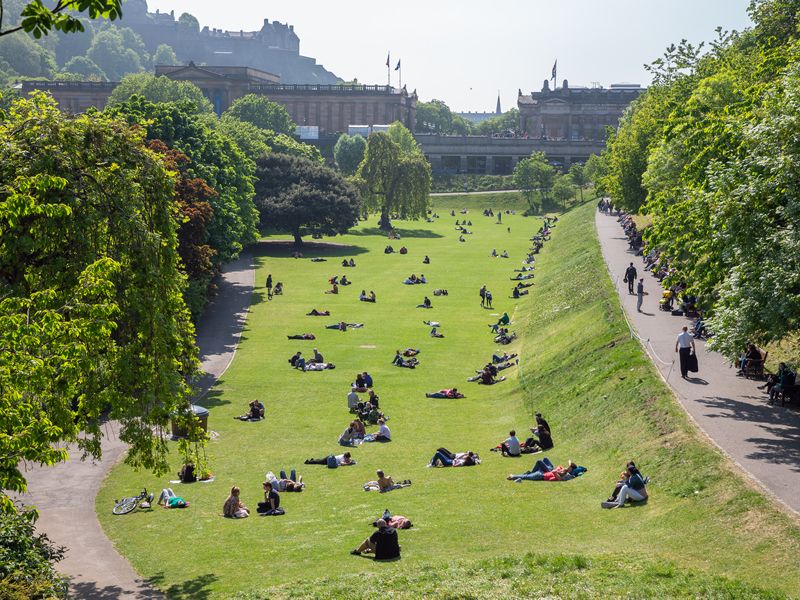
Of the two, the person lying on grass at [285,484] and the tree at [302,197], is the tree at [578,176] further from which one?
the person lying on grass at [285,484]

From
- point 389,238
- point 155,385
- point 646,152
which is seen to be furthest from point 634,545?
point 389,238

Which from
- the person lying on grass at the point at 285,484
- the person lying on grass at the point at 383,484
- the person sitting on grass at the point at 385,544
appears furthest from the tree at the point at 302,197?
the person sitting on grass at the point at 385,544

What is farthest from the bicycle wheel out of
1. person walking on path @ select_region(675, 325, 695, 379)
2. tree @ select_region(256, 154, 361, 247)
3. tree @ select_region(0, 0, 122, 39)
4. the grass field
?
tree @ select_region(256, 154, 361, 247)

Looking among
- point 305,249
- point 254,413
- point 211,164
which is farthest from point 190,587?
point 305,249

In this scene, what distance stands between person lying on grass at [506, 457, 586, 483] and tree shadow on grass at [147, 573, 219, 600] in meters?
10.3

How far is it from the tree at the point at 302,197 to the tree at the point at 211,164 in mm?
15917

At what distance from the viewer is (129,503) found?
101 feet

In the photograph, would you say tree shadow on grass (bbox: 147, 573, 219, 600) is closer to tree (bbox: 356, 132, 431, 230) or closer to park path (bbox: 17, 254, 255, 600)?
park path (bbox: 17, 254, 255, 600)

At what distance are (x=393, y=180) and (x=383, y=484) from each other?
308 ft

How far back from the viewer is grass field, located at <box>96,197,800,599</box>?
21.7 m

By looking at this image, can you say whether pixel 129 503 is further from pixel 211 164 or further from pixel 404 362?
pixel 211 164

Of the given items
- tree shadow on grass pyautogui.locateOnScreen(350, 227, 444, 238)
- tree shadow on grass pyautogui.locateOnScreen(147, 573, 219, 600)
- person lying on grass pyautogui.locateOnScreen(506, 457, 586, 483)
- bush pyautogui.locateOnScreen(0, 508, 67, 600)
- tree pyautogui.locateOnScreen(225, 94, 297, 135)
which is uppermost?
tree pyautogui.locateOnScreen(225, 94, 297, 135)

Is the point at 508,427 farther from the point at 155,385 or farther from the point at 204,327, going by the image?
the point at 204,327

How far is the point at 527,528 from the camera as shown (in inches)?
1014
